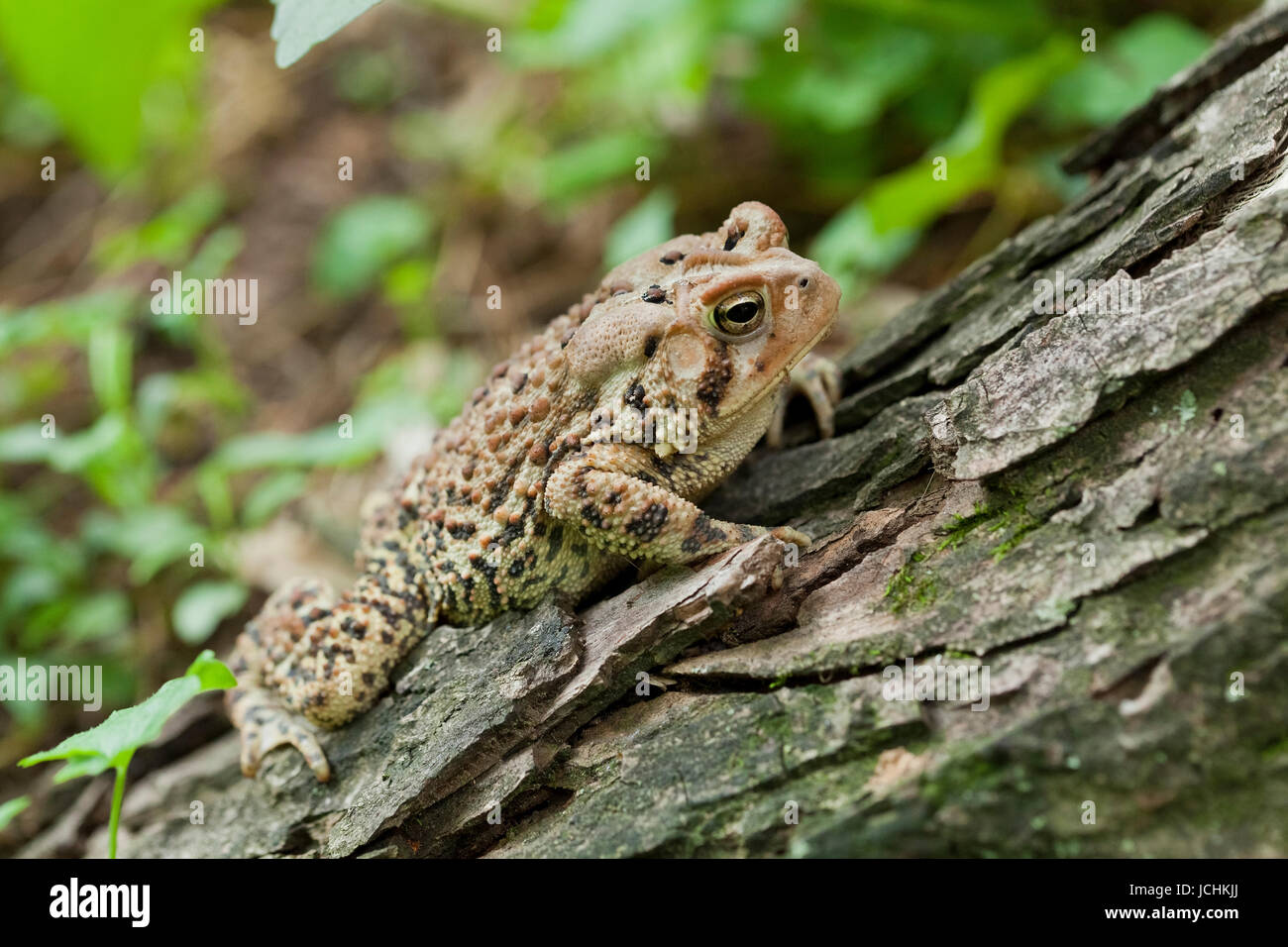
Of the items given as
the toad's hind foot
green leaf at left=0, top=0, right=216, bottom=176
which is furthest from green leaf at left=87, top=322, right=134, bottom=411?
the toad's hind foot

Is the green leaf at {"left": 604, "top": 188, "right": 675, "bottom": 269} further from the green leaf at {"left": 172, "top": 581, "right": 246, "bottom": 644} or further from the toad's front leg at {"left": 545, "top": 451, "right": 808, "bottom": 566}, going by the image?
the green leaf at {"left": 172, "top": 581, "right": 246, "bottom": 644}

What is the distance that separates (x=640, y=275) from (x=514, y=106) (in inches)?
192

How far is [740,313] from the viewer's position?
3.37 meters

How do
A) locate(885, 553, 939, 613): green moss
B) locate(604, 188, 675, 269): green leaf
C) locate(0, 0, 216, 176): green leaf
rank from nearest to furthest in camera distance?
locate(885, 553, 939, 613): green moss
locate(604, 188, 675, 269): green leaf
locate(0, 0, 216, 176): green leaf

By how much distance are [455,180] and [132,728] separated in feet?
19.3

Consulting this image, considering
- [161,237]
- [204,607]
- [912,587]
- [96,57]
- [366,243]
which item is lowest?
[912,587]

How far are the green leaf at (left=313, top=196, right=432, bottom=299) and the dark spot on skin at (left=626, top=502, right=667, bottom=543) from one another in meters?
4.75

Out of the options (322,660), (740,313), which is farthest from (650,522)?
(322,660)

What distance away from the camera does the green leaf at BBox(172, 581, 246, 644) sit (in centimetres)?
465

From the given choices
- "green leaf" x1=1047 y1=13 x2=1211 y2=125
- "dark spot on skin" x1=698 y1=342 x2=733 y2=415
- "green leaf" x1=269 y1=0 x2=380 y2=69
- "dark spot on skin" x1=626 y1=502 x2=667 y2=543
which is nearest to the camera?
"green leaf" x1=269 y1=0 x2=380 y2=69

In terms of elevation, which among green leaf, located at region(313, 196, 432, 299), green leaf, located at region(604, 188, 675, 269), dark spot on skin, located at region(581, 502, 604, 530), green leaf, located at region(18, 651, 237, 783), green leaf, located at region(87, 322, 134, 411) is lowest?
green leaf, located at region(18, 651, 237, 783)

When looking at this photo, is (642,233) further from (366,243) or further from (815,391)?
(366,243)
